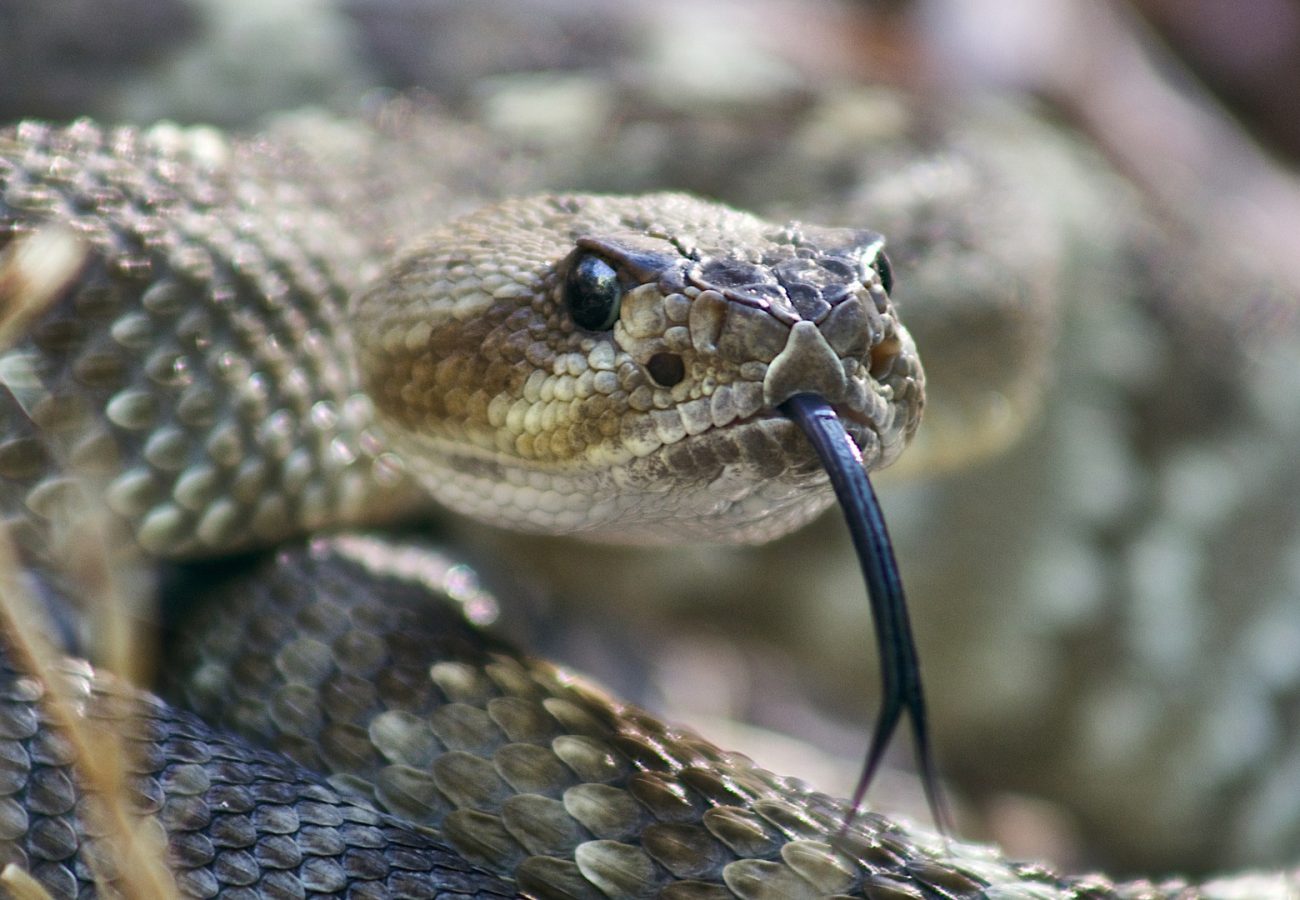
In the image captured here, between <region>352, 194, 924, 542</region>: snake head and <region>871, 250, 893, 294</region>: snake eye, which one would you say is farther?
<region>871, 250, 893, 294</region>: snake eye

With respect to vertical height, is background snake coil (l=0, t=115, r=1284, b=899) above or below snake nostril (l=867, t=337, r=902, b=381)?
below

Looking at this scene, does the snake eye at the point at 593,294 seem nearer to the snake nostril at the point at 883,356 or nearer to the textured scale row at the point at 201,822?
the snake nostril at the point at 883,356

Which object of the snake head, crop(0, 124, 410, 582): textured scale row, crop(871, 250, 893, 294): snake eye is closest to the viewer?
the snake head

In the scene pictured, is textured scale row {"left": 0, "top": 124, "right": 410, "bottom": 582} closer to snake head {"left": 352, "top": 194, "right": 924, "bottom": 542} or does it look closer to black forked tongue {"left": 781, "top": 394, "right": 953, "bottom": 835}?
snake head {"left": 352, "top": 194, "right": 924, "bottom": 542}

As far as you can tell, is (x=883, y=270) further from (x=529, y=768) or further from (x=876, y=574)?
(x=529, y=768)

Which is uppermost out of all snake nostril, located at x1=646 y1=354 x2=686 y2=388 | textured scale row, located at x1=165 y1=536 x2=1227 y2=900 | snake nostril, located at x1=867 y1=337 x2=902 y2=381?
snake nostril, located at x1=867 y1=337 x2=902 y2=381

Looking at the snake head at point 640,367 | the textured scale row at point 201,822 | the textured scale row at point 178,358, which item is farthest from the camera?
the textured scale row at point 178,358

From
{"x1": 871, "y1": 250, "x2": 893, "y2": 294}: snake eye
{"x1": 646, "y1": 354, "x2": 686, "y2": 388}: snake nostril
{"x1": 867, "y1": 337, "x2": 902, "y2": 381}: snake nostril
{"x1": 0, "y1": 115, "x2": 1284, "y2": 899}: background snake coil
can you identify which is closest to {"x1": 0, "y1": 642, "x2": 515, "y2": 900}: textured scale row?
{"x1": 0, "y1": 115, "x2": 1284, "y2": 899}: background snake coil

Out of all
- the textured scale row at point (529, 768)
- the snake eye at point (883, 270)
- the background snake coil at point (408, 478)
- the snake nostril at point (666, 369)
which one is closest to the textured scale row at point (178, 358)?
the background snake coil at point (408, 478)
